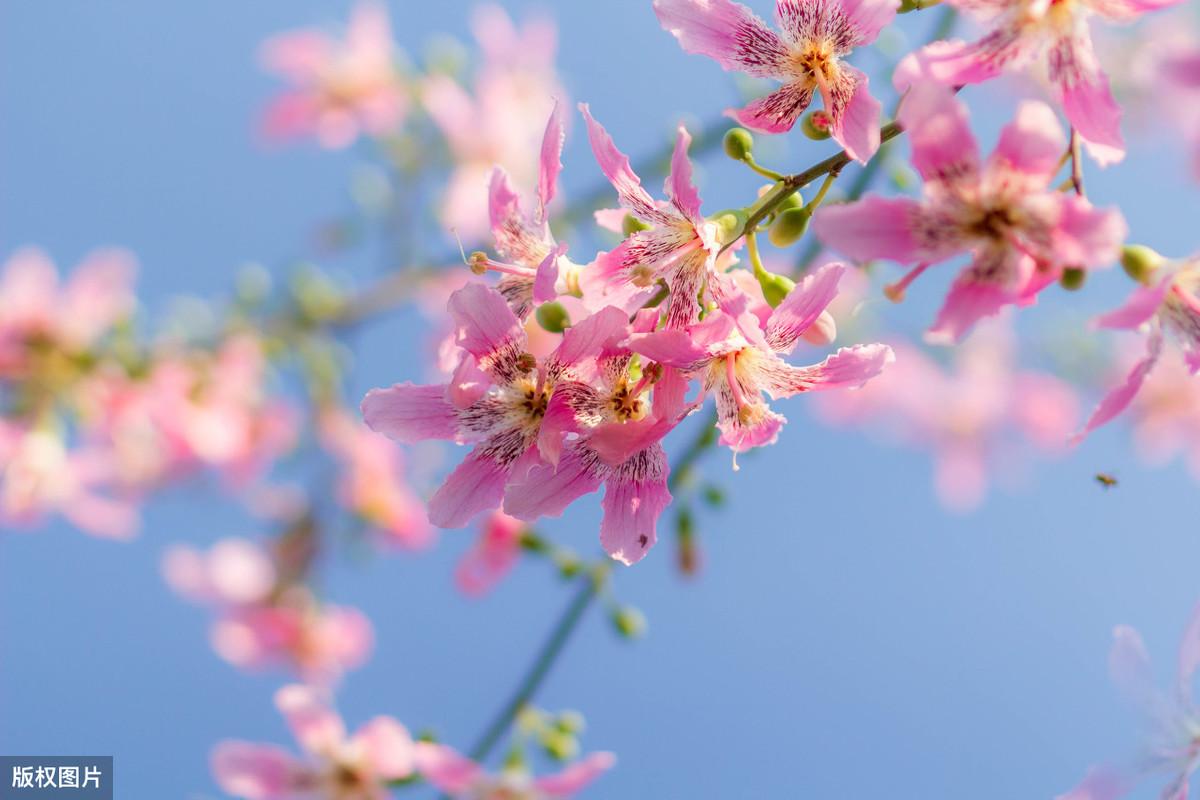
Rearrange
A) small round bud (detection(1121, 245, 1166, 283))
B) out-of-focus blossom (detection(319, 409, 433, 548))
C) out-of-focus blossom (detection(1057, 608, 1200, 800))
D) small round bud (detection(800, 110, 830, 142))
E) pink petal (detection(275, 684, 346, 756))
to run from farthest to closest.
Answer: out-of-focus blossom (detection(319, 409, 433, 548))
pink petal (detection(275, 684, 346, 756))
out-of-focus blossom (detection(1057, 608, 1200, 800))
small round bud (detection(800, 110, 830, 142))
small round bud (detection(1121, 245, 1166, 283))

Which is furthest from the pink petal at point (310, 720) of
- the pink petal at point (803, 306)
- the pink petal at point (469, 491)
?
the pink petal at point (803, 306)

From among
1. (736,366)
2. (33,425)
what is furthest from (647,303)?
(33,425)

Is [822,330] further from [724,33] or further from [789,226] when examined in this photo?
[724,33]

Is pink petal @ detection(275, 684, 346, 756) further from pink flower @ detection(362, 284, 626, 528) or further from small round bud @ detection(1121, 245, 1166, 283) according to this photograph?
small round bud @ detection(1121, 245, 1166, 283)

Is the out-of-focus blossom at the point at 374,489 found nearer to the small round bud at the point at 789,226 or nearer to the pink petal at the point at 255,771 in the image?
the pink petal at the point at 255,771

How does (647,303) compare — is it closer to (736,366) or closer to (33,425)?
(736,366)

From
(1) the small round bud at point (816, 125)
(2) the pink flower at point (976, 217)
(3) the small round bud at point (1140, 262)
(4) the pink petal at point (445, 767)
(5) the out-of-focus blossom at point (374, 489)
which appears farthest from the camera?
(5) the out-of-focus blossom at point (374, 489)

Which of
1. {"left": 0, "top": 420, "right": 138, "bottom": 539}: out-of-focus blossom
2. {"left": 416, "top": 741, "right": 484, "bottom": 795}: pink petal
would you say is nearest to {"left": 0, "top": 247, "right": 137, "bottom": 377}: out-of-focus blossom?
{"left": 0, "top": 420, "right": 138, "bottom": 539}: out-of-focus blossom

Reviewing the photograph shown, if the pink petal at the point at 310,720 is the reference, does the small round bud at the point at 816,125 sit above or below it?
below
